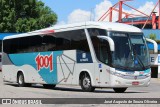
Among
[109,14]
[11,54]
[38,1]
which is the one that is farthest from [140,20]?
[11,54]

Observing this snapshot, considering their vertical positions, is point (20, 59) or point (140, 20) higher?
point (140, 20)

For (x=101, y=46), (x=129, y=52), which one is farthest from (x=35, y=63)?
(x=129, y=52)

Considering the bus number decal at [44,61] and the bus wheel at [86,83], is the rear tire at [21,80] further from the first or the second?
the bus wheel at [86,83]

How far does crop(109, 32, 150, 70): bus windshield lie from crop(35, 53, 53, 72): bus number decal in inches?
195

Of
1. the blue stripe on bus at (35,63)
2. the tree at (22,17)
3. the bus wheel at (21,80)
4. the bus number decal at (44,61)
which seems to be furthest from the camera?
the tree at (22,17)

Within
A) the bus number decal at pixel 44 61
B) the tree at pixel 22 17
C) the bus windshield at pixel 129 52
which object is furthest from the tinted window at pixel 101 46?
the tree at pixel 22 17

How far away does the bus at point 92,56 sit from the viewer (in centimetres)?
1989

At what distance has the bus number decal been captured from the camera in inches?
942

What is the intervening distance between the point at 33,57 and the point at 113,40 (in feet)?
23.1

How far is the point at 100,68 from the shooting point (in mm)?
20266

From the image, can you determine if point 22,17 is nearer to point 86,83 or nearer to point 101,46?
point 86,83

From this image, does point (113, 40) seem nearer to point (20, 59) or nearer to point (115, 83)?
point (115, 83)

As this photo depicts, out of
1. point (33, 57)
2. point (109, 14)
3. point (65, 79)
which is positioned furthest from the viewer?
point (109, 14)

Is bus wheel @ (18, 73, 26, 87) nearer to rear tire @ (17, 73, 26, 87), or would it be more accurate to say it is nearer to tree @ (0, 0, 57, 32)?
rear tire @ (17, 73, 26, 87)
